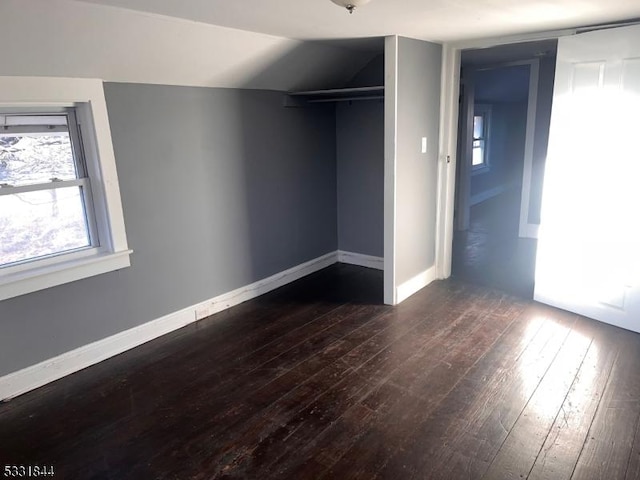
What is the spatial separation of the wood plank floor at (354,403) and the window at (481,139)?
4.83 metres

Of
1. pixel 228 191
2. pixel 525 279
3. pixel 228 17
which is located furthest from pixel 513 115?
pixel 228 17

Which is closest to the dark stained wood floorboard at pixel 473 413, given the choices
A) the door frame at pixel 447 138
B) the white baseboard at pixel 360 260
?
the door frame at pixel 447 138

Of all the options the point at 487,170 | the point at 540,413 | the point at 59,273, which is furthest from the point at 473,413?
the point at 487,170

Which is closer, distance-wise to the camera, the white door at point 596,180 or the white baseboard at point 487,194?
the white door at point 596,180

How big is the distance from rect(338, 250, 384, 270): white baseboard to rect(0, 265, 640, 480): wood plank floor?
1.12 metres

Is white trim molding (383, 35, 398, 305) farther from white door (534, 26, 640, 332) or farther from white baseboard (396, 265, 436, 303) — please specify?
white door (534, 26, 640, 332)

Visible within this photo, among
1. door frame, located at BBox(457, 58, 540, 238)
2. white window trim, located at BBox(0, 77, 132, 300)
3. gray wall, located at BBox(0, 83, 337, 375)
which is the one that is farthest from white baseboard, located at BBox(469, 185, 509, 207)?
white window trim, located at BBox(0, 77, 132, 300)

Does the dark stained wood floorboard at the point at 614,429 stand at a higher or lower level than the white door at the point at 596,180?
lower

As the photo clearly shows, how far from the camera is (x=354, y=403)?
2441 mm

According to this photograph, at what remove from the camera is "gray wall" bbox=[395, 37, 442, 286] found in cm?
341

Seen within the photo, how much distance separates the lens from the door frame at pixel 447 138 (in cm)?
374

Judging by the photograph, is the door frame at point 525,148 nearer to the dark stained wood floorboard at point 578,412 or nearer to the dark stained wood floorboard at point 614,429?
the dark stained wood floorboard at point 578,412

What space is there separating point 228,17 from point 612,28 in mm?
2324

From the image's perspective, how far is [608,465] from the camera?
197 cm
